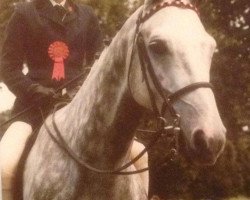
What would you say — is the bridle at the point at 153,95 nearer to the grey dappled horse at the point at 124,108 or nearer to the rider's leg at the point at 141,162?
the grey dappled horse at the point at 124,108

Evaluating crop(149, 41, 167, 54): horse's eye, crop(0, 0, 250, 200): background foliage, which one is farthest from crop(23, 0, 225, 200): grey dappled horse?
crop(0, 0, 250, 200): background foliage

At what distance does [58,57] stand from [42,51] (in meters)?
0.15

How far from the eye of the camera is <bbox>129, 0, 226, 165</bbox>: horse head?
302 centimetres

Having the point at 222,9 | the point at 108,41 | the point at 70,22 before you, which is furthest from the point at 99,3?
the point at 108,41

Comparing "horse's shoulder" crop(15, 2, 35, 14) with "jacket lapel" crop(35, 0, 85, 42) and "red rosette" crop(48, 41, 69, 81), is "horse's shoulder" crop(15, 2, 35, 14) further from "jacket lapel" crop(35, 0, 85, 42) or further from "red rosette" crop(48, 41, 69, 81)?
"red rosette" crop(48, 41, 69, 81)

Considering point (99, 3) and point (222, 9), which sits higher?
point (99, 3)

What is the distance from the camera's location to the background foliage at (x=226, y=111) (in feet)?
41.4

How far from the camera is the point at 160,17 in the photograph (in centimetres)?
343

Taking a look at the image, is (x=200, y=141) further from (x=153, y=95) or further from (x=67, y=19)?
(x=67, y=19)

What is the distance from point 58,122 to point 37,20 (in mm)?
1006

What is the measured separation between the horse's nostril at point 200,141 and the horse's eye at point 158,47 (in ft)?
1.71

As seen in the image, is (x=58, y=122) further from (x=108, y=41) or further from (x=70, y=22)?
Result: (x=70, y=22)

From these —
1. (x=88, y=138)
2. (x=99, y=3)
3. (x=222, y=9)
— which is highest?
(x=88, y=138)

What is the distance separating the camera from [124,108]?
142 inches
